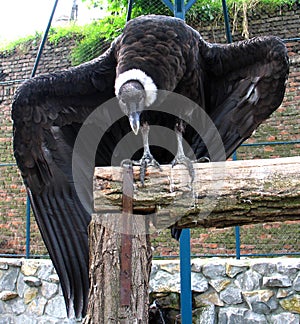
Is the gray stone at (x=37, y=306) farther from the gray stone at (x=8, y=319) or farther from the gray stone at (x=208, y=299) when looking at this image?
the gray stone at (x=208, y=299)

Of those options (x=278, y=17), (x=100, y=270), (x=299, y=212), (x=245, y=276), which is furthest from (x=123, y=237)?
(x=278, y=17)

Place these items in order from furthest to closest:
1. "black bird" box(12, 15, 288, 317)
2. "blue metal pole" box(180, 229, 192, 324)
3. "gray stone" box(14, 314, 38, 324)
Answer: "gray stone" box(14, 314, 38, 324), "blue metal pole" box(180, 229, 192, 324), "black bird" box(12, 15, 288, 317)

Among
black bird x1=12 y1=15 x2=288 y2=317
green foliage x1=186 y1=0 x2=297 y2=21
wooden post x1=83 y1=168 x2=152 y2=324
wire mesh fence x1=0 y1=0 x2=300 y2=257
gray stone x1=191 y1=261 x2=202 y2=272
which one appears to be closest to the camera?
wooden post x1=83 y1=168 x2=152 y2=324

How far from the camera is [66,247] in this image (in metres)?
2.74

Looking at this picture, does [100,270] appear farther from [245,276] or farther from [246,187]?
[245,276]

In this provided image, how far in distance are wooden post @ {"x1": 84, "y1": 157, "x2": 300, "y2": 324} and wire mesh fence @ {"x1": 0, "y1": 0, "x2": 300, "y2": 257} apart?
2.76m

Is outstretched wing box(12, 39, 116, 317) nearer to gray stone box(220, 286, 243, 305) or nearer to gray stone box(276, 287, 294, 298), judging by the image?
gray stone box(220, 286, 243, 305)

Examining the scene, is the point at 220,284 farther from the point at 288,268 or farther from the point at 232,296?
the point at 288,268

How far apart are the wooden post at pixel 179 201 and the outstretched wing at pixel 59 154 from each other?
3.56 ft

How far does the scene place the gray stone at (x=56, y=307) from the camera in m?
3.96

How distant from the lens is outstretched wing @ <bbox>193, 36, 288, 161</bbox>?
2693mm

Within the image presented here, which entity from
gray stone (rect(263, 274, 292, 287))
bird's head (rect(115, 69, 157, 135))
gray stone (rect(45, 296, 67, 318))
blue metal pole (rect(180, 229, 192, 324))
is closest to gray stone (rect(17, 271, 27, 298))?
gray stone (rect(45, 296, 67, 318))

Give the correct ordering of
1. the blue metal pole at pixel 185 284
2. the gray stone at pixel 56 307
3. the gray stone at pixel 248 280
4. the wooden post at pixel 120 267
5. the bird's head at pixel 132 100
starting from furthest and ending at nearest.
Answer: the gray stone at pixel 56 307
the gray stone at pixel 248 280
the blue metal pole at pixel 185 284
the bird's head at pixel 132 100
the wooden post at pixel 120 267

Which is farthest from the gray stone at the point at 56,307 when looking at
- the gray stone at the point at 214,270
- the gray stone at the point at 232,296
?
the gray stone at the point at 232,296
